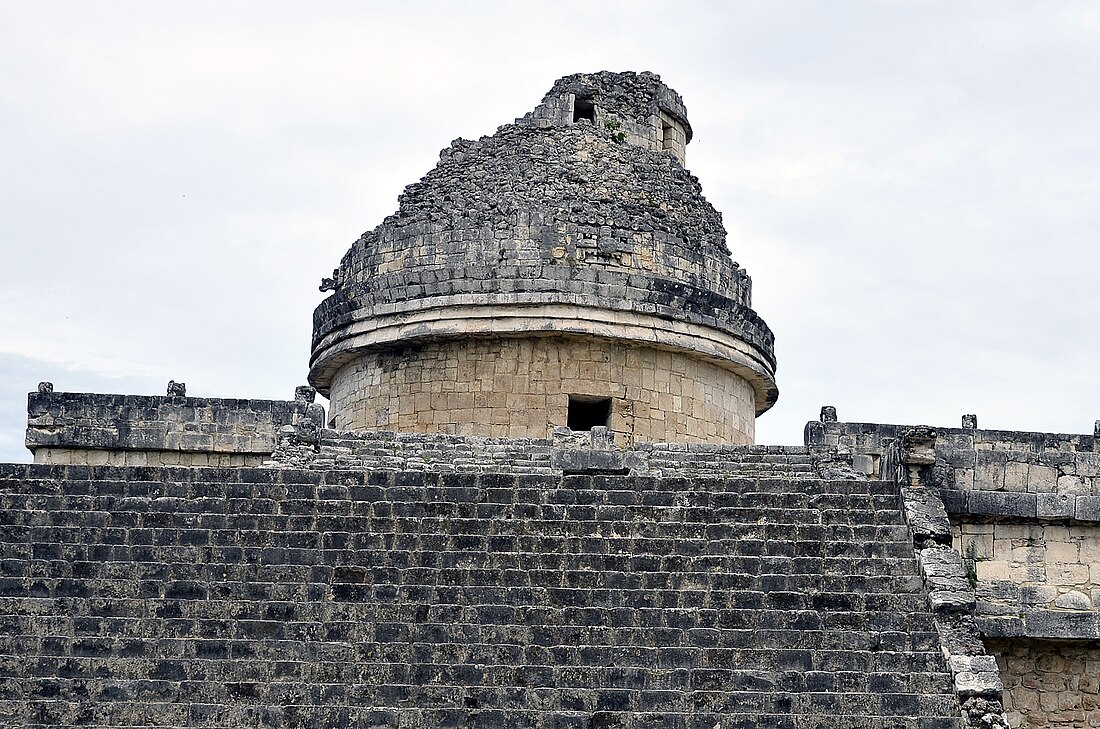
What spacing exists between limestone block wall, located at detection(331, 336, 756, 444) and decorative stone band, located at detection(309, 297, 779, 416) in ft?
0.80

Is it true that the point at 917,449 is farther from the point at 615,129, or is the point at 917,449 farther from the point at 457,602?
the point at 615,129

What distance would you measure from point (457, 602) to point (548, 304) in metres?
6.20

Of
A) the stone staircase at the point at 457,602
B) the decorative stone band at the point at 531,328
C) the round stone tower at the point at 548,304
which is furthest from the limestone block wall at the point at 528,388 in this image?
the stone staircase at the point at 457,602

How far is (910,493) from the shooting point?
42.7 feet

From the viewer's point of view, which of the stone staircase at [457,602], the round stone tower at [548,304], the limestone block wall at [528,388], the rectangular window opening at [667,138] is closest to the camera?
Result: the stone staircase at [457,602]

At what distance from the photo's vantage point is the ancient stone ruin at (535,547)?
1081 cm

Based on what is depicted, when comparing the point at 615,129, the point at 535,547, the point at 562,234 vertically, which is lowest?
the point at 535,547

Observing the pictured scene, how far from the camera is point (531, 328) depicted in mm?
17000

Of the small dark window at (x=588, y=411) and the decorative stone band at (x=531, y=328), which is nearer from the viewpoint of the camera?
the decorative stone band at (x=531, y=328)

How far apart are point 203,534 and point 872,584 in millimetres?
5506

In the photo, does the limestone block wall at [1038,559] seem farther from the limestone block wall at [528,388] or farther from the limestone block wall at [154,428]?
the limestone block wall at [154,428]

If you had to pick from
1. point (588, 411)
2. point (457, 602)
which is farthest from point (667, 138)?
point (457, 602)

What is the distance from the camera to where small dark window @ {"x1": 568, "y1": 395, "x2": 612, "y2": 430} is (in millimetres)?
17266

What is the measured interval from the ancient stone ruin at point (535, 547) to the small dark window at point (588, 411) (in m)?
0.06
